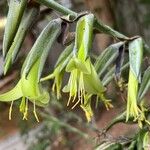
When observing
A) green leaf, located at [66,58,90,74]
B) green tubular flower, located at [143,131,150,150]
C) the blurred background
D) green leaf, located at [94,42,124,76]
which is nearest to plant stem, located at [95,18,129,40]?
green leaf, located at [94,42,124,76]

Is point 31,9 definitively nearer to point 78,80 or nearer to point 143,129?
point 78,80

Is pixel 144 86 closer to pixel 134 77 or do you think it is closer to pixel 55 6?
pixel 134 77

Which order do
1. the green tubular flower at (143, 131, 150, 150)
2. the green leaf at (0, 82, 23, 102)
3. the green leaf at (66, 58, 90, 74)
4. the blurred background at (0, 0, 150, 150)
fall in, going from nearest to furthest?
the green leaf at (66, 58, 90, 74) → the green leaf at (0, 82, 23, 102) → the green tubular flower at (143, 131, 150, 150) → the blurred background at (0, 0, 150, 150)

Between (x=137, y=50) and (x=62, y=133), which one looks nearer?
(x=137, y=50)

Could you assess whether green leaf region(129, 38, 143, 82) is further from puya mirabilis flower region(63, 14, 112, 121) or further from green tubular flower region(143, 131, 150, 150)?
green tubular flower region(143, 131, 150, 150)

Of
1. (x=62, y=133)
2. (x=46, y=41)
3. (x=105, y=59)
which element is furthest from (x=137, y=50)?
(x=62, y=133)

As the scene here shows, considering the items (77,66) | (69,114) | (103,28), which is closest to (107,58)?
(103,28)
